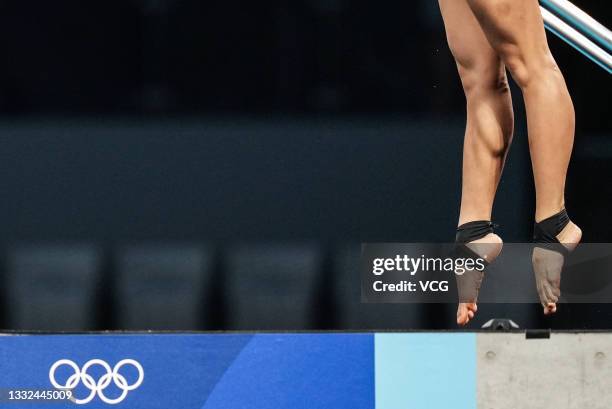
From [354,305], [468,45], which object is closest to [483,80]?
[468,45]

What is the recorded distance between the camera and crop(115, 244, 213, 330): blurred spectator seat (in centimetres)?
285

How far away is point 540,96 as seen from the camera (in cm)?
291

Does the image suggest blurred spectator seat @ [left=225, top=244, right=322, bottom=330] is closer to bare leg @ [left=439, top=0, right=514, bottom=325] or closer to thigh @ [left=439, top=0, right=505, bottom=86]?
bare leg @ [left=439, top=0, right=514, bottom=325]

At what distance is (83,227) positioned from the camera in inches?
112

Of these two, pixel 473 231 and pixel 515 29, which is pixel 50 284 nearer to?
pixel 473 231

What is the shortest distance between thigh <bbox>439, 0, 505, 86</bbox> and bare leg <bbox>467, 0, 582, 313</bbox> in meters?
0.02

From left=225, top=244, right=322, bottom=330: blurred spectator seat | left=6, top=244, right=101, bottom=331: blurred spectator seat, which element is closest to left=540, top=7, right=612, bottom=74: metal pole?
left=225, top=244, right=322, bottom=330: blurred spectator seat

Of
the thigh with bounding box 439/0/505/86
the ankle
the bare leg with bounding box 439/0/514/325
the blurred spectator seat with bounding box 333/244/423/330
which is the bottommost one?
the blurred spectator seat with bounding box 333/244/423/330

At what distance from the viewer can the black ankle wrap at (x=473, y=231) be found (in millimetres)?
2934

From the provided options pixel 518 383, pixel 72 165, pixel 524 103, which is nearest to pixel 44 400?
pixel 72 165

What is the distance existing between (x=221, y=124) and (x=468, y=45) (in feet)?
3.10

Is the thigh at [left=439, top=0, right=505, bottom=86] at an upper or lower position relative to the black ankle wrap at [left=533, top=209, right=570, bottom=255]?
upper

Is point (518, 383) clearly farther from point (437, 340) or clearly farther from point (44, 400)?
point (44, 400)

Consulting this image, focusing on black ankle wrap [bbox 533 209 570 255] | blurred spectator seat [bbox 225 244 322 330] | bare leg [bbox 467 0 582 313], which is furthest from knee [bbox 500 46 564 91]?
blurred spectator seat [bbox 225 244 322 330]
